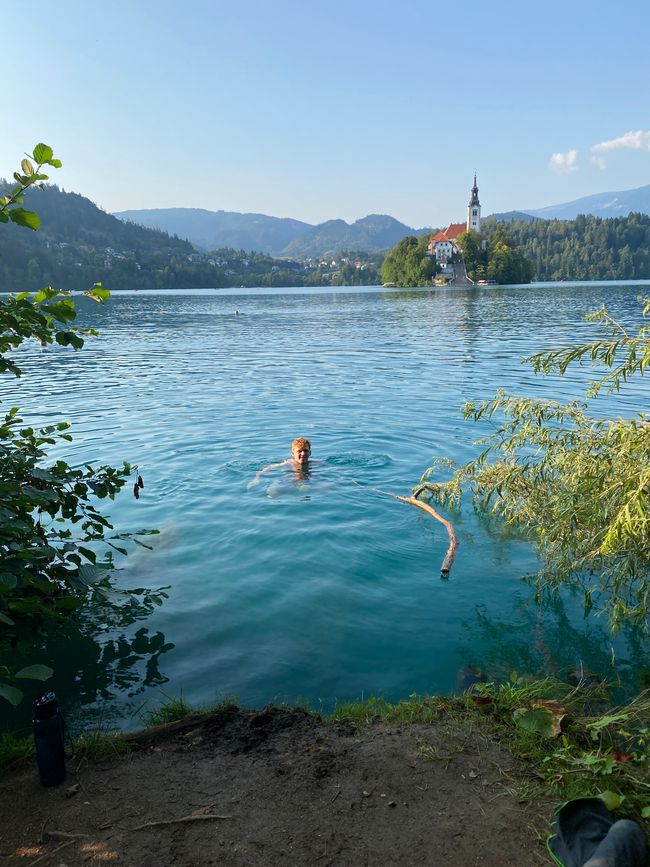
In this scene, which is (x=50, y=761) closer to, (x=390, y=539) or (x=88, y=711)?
(x=88, y=711)

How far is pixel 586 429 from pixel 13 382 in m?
27.3

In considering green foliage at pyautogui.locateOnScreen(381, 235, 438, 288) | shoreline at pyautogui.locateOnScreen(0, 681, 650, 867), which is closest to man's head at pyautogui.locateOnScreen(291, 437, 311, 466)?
shoreline at pyautogui.locateOnScreen(0, 681, 650, 867)

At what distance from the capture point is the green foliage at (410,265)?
170 metres

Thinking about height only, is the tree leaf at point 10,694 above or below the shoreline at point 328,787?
above

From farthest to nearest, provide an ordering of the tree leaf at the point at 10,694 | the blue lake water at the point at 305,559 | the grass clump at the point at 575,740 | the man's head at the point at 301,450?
the man's head at the point at 301,450 < the blue lake water at the point at 305,559 < the grass clump at the point at 575,740 < the tree leaf at the point at 10,694

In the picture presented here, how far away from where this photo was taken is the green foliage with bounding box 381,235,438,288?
170000 mm

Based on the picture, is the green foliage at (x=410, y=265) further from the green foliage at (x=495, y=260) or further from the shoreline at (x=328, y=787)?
the shoreline at (x=328, y=787)

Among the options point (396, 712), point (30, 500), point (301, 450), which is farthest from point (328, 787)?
point (301, 450)

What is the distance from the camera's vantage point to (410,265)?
564 ft

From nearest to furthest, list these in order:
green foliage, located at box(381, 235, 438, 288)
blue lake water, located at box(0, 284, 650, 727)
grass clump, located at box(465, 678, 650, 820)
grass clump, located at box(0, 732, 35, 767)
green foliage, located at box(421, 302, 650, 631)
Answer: grass clump, located at box(465, 678, 650, 820)
grass clump, located at box(0, 732, 35, 767)
green foliage, located at box(421, 302, 650, 631)
blue lake water, located at box(0, 284, 650, 727)
green foliage, located at box(381, 235, 438, 288)

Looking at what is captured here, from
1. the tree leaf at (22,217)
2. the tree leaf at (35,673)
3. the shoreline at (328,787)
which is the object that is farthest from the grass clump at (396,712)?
the tree leaf at (22,217)

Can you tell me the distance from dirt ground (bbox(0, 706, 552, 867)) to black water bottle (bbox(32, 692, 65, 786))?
0.38 feet

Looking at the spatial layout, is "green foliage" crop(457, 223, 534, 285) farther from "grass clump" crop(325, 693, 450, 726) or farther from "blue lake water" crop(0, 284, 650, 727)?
"grass clump" crop(325, 693, 450, 726)

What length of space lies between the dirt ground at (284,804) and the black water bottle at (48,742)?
116 mm
